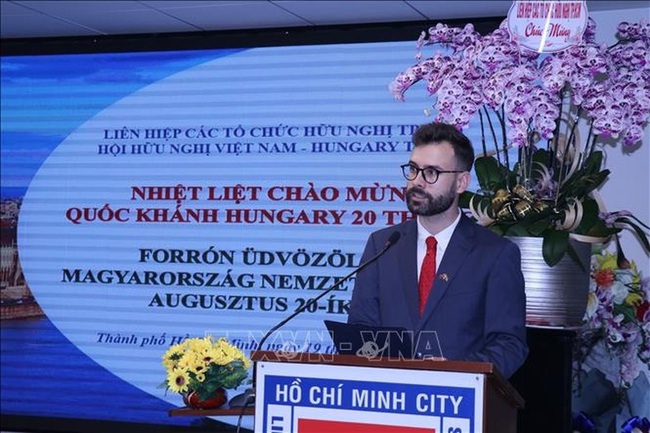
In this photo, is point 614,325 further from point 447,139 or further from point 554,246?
point 447,139

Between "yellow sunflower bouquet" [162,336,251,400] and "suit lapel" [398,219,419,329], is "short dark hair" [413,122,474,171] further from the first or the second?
"yellow sunflower bouquet" [162,336,251,400]

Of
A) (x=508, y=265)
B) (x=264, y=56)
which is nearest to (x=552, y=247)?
(x=508, y=265)

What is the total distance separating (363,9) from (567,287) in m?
2.22

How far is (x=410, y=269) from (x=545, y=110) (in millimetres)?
893

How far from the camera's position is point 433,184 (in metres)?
3.10

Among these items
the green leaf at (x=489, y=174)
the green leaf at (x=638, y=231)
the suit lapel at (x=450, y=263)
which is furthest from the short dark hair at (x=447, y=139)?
the green leaf at (x=638, y=231)

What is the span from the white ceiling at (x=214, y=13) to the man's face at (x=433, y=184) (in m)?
2.17

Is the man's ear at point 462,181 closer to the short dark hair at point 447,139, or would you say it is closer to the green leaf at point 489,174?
the short dark hair at point 447,139

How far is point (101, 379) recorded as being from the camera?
19.2ft

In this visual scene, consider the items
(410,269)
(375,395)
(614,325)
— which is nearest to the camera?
(375,395)

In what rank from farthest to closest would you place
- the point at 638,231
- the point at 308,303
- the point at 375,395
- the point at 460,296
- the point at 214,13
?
the point at 214,13 → the point at 638,231 → the point at 460,296 → the point at 308,303 → the point at 375,395

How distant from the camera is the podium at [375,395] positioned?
2.36 meters

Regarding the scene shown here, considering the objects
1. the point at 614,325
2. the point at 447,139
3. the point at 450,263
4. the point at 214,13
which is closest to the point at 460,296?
the point at 450,263

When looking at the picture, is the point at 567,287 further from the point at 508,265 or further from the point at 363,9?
the point at 363,9
